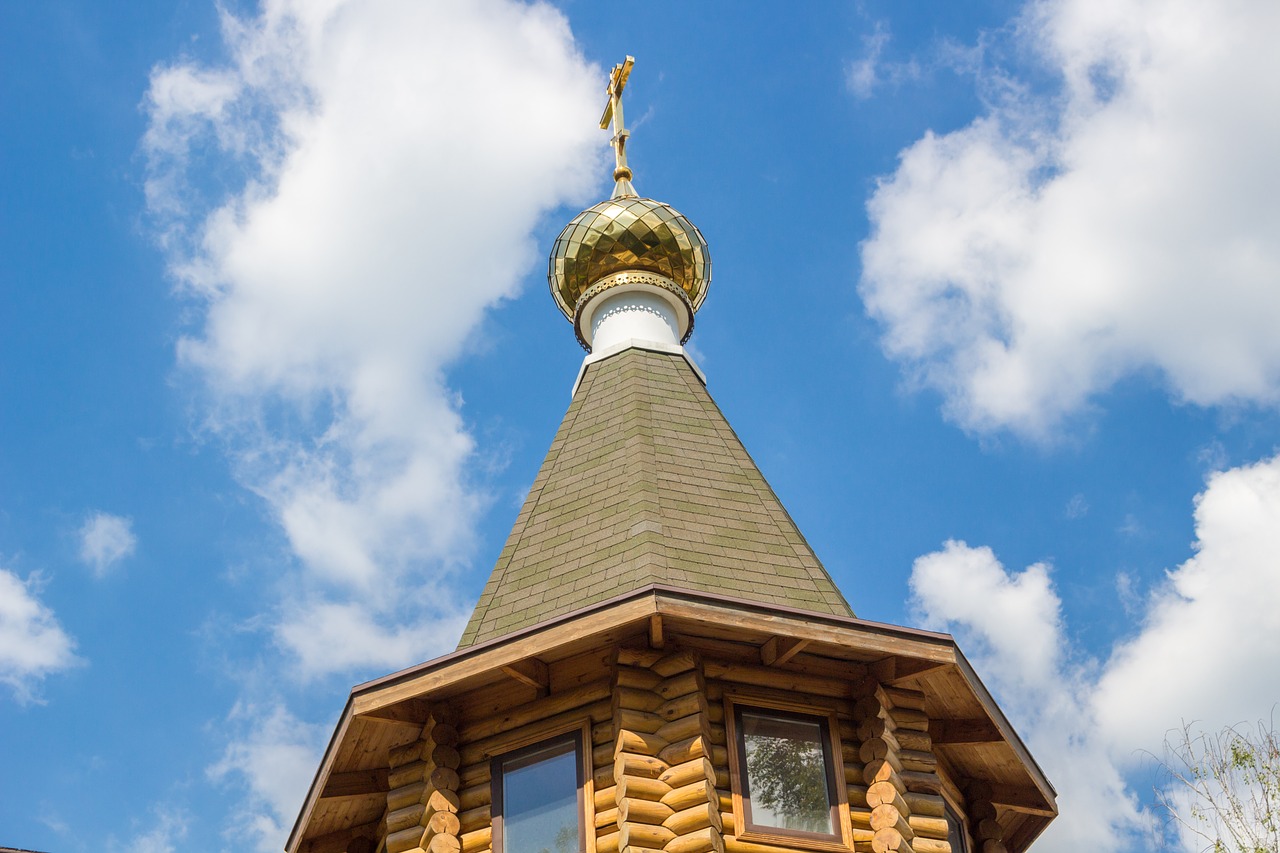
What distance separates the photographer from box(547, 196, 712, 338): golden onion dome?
1812 cm

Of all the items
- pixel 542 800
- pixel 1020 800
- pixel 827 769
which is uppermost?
pixel 1020 800

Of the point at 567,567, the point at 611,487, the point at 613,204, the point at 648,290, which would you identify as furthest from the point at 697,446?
the point at 613,204

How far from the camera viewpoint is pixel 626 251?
59.5 ft

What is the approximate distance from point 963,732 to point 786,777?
2014mm

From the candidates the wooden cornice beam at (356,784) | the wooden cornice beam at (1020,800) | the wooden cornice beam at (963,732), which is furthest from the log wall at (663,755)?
the wooden cornice beam at (1020,800)

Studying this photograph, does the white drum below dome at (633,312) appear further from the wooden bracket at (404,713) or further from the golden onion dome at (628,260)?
the wooden bracket at (404,713)

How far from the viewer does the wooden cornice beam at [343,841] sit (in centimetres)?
1340

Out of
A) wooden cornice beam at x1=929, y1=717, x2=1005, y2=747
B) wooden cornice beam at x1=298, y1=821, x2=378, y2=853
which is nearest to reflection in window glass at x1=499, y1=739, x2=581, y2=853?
wooden cornice beam at x1=298, y1=821, x2=378, y2=853

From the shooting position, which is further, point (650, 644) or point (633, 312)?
point (633, 312)

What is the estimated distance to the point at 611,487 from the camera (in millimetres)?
14242

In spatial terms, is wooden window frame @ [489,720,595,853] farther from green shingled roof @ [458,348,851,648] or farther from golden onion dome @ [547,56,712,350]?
golden onion dome @ [547,56,712,350]

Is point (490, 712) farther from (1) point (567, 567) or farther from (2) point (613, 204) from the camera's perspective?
(2) point (613, 204)

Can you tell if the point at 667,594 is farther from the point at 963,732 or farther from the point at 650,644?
the point at 963,732

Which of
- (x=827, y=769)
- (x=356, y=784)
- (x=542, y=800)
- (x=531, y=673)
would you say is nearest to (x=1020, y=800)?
(x=827, y=769)
